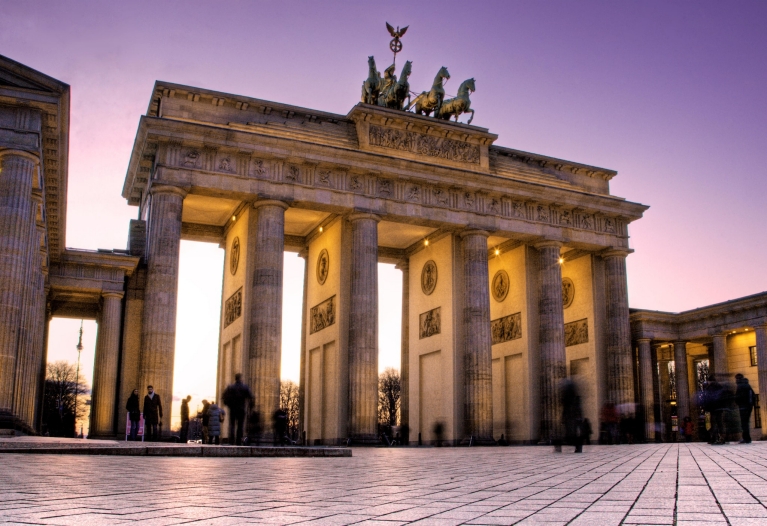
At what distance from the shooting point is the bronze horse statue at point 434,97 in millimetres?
38500

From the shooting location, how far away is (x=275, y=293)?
31.7 meters

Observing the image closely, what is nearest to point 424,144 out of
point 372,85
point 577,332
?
point 372,85

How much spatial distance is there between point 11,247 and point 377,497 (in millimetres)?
15974

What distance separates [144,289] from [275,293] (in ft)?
18.1

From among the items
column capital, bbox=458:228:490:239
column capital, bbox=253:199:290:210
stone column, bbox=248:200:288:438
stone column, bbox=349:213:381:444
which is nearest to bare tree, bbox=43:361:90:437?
stone column, bbox=248:200:288:438

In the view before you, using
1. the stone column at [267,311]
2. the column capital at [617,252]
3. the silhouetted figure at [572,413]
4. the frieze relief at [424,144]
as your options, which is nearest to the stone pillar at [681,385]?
the column capital at [617,252]

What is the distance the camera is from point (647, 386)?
4341 cm

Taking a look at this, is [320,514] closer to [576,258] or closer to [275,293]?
[275,293]

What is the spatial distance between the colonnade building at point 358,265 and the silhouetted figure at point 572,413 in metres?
7.03

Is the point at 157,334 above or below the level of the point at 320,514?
above

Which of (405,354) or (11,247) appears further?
(405,354)

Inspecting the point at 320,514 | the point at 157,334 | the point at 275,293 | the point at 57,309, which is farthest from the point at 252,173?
the point at 320,514

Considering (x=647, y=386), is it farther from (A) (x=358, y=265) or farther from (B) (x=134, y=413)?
(B) (x=134, y=413)

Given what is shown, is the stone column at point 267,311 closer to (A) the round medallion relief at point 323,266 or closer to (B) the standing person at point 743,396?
(A) the round medallion relief at point 323,266
